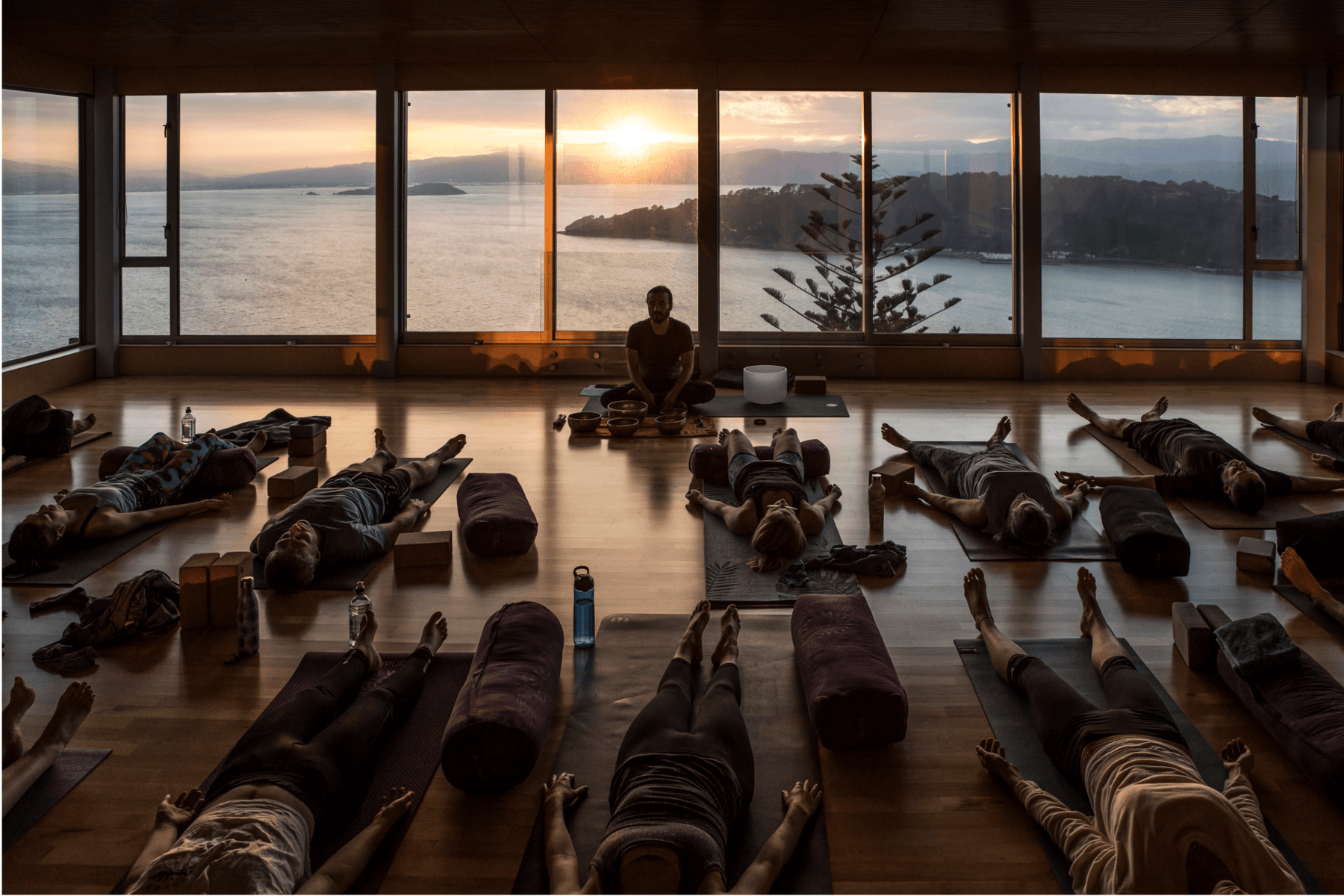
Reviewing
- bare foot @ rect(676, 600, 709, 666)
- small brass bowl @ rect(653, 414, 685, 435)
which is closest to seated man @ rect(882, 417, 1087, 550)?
bare foot @ rect(676, 600, 709, 666)

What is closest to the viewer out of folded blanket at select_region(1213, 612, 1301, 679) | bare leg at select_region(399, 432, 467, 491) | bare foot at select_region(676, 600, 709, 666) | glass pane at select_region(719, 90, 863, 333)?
folded blanket at select_region(1213, 612, 1301, 679)

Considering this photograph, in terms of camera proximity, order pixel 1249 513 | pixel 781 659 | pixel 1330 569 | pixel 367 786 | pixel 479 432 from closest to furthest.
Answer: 1. pixel 367 786
2. pixel 781 659
3. pixel 1330 569
4. pixel 1249 513
5. pixel 479 432

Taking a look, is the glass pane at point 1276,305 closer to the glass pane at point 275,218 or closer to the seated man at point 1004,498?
the seated man at point 1004,498

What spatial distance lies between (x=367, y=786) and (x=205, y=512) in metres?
3.16

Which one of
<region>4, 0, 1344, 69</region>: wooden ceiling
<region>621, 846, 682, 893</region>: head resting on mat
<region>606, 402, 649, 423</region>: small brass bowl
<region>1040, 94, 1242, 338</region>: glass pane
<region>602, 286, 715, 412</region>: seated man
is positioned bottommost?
<region>621, 846, 682, 893</region>: head resting on mat

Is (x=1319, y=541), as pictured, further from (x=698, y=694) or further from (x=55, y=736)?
(x=55, y=736)

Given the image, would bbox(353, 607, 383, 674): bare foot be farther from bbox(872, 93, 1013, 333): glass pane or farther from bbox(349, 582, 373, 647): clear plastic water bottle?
bbox(872, 93, 1013, 333): glass pane

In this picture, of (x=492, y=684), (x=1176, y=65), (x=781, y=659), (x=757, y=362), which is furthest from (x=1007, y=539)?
(x=1176, y=65)

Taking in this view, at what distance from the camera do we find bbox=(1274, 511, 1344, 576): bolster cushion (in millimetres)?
4258

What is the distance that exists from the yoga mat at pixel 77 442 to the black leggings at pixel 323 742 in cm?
421

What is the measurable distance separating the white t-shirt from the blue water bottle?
4.71ft

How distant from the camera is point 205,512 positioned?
546 centimetres

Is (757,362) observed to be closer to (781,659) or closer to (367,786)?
(781,659)

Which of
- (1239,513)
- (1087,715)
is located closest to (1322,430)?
(1239,513)
